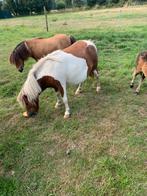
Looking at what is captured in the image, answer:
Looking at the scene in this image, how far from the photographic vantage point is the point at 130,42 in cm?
1111

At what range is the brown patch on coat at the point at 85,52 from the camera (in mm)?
6421

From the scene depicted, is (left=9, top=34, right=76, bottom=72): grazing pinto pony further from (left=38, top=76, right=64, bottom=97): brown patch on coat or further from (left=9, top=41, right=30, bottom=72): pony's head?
(left=38, top=76, right=64, bottom=97): brown patch on coat

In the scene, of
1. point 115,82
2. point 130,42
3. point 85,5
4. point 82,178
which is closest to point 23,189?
point 82,178

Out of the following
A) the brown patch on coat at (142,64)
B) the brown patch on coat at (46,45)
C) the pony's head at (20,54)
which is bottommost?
the pony's head at (20,54)

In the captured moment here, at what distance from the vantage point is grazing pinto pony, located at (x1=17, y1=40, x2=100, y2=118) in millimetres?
5746

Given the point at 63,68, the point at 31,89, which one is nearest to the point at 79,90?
the point at 63,68

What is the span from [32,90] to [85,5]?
41825 mm

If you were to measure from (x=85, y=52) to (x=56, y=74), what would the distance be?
0.98 m

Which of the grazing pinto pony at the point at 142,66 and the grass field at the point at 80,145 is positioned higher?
the grazing pinto pony at the point at 142,66

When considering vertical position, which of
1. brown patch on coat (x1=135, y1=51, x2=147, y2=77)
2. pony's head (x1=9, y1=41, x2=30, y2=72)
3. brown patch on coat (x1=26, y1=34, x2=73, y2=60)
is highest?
brown patch on coat (x1=135, y1=51, x2=147, y2=77)

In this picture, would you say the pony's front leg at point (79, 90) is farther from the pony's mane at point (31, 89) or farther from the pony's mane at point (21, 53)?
the pony's mane at point (21, 53)

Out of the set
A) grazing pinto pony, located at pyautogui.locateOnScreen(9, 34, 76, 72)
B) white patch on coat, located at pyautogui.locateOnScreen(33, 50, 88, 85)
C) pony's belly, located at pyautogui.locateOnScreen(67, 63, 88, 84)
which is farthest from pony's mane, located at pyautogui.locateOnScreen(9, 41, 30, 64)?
pony's belly, located at pyautogui.locateOnScreen(67, 63, 88, 84)

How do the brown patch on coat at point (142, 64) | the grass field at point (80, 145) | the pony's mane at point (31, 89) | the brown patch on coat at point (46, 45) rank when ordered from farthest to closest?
the brown patch on coat at point (46, 45)
the brown patch on coat at point (142, 64)
the pony's mane at point (31, 89)
the grass field at point (80, 145)

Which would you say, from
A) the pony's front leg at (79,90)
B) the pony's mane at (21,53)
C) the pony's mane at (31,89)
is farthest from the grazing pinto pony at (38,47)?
the pony's mane at (31,89)
